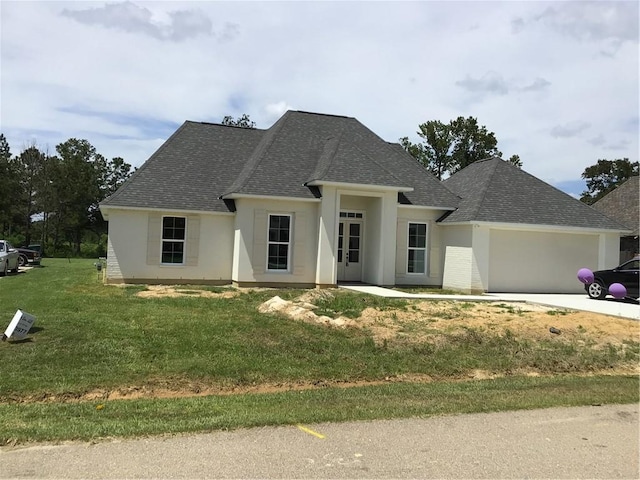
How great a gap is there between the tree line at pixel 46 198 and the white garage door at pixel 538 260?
44264 millimetres

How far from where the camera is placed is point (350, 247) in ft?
68.6

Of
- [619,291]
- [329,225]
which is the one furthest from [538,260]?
[329,225]

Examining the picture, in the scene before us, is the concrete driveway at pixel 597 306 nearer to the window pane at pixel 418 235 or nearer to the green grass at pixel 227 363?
the green grass at pixel 227 363

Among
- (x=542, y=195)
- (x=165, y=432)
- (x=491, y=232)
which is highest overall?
(x=542, y=195)

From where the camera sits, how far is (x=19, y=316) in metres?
8.86

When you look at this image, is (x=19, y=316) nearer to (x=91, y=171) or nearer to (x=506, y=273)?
(x=506, y=273)

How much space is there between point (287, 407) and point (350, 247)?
1477cm

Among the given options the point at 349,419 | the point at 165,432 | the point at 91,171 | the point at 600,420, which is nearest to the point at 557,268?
the point at 600,420

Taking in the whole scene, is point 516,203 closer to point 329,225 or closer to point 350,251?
point 350,251

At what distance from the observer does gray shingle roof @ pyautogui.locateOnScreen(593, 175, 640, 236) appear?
30620 mm

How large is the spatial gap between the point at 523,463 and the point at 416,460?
0.94m

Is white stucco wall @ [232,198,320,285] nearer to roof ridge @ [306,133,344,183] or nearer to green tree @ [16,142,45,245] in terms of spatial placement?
roof ridge @ [306,133,344,183]

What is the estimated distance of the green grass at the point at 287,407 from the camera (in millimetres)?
5312

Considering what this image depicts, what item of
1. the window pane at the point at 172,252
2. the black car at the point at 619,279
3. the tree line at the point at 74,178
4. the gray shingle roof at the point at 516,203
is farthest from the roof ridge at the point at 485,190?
the tree line at the point at 74,178
